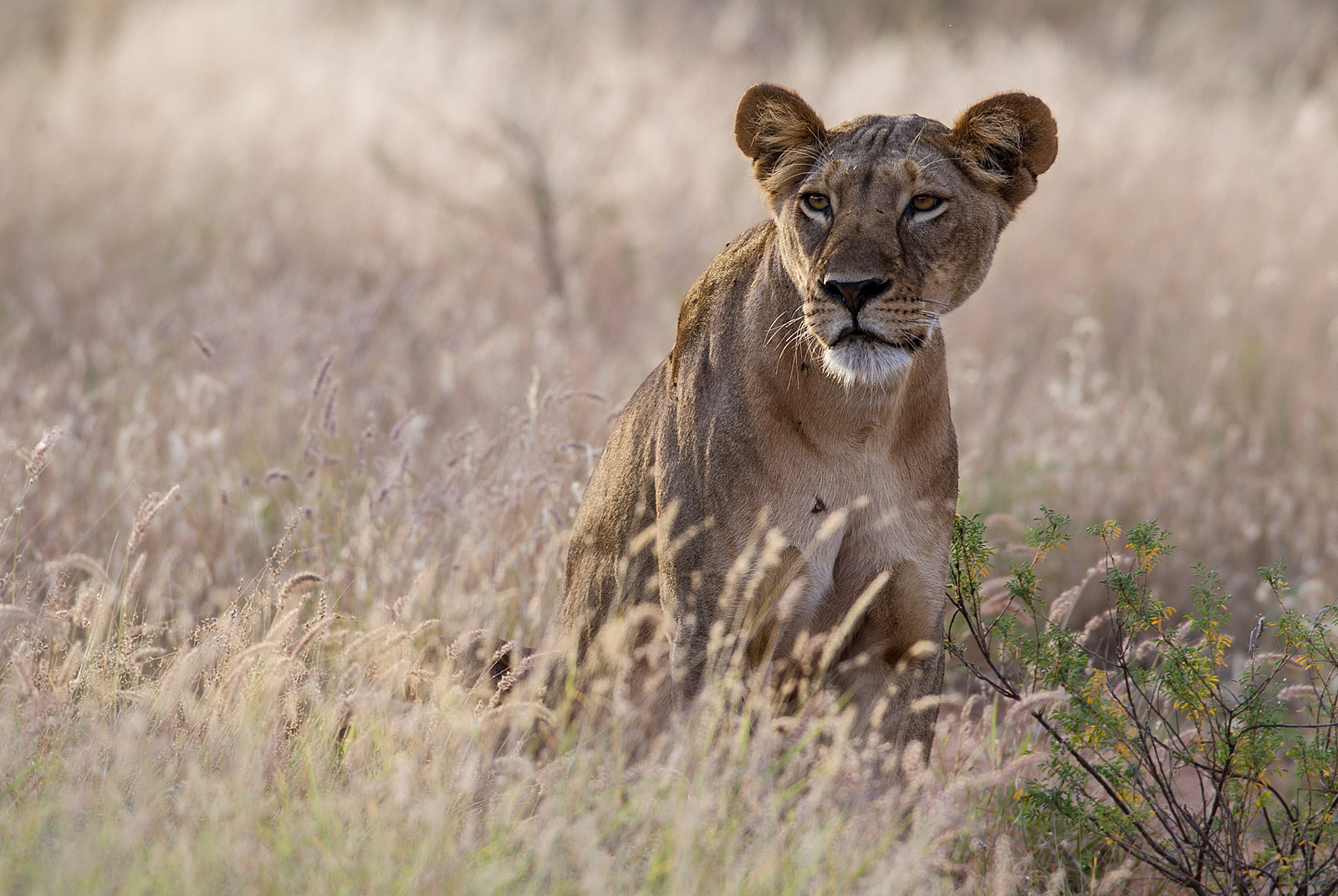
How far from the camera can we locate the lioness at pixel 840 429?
130 inches

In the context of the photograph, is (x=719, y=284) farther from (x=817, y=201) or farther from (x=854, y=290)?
(x=854, y=290)

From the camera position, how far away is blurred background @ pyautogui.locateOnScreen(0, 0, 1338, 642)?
4.87 metres

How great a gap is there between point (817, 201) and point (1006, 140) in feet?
1.61

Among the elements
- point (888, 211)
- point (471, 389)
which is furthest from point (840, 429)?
point (471, 389)

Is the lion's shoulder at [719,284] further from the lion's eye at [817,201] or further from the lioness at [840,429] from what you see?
the lion's eye at [817,201]

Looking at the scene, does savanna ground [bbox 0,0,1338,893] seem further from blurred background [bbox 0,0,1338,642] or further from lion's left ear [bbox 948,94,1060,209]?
lion's left ear [bbox 948,94,1060,209]

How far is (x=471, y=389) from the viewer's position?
22.6 ft

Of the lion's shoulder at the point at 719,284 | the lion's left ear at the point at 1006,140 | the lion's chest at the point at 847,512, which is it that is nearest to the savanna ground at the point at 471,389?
the lion's chest at the point at 847,512

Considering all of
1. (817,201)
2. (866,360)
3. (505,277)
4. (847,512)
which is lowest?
(505,277)

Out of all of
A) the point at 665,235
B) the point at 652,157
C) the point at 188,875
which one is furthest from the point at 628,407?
the point at 652,157

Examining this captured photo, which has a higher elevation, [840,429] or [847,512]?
[840,429]

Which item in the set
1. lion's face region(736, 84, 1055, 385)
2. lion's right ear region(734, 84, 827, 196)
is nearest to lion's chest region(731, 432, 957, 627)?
lion's face region(736, 84, 1055, 385)

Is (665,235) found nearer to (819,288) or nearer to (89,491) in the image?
(89,491)

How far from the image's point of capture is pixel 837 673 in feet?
12.0
